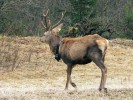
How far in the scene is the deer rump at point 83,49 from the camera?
539 inches

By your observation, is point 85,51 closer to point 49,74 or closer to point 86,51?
point 86,51

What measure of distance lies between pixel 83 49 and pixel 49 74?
566cm

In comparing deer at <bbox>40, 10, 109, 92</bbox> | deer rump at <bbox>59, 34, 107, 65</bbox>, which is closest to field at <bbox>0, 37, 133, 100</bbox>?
deer at <bbox>40, 10, 109, 92</bbox>

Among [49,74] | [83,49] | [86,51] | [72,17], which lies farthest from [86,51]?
[72,17]

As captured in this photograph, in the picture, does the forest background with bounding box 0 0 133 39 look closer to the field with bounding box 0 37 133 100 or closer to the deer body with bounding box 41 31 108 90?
the field with bounding box 0 37 133 100

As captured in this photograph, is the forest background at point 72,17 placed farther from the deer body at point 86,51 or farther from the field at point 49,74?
the deer body at point 86,51

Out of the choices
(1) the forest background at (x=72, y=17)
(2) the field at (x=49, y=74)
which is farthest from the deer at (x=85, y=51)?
(1) the forest background at (x=72, y=17)

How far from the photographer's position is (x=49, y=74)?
19.3m

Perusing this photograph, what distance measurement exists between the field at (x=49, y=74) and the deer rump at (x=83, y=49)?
0.90 m

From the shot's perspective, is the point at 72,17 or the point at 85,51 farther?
the point at 72,17

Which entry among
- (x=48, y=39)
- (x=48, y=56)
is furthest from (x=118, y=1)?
(x=48, y=39)

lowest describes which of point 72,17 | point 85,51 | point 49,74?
point 72,17

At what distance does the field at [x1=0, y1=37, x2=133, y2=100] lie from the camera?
13.1 meters

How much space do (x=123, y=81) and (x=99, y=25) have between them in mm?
11187
